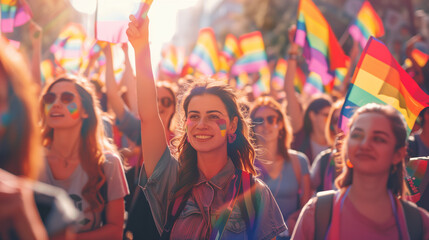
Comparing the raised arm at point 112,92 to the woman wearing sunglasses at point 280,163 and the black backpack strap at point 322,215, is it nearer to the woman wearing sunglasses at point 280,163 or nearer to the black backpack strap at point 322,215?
the woman wearing sunglasses at point 280,163

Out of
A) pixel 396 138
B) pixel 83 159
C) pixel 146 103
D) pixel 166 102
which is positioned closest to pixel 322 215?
pixel 396 138

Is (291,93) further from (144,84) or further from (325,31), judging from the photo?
(144,84)

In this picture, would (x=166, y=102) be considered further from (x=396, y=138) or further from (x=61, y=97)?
(x=396, y=138)

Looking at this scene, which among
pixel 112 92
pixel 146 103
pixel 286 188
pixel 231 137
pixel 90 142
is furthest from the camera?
pixel 112 92

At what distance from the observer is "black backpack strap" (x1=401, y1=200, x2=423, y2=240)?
2.04 metres

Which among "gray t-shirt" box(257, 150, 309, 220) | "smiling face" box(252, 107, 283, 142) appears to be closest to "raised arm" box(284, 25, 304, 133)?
"smiling face" box(252, 107, 283, 142)

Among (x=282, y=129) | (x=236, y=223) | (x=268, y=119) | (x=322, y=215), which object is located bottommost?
(x=236, y=223)

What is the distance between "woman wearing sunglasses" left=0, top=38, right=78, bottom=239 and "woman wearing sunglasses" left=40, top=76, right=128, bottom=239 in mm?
1636

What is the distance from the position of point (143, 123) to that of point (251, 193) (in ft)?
2.42

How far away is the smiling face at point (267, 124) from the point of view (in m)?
4.40

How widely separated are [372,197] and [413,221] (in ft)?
0.66

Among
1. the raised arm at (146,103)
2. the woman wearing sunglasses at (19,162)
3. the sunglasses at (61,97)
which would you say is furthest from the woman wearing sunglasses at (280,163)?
the woman wearing sunglasses at (19,162)

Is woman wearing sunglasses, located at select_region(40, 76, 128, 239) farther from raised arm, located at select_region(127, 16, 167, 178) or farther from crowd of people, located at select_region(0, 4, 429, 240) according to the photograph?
raised arm, located at select_region(127, 16, 167, 178)

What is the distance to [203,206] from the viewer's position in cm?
250
